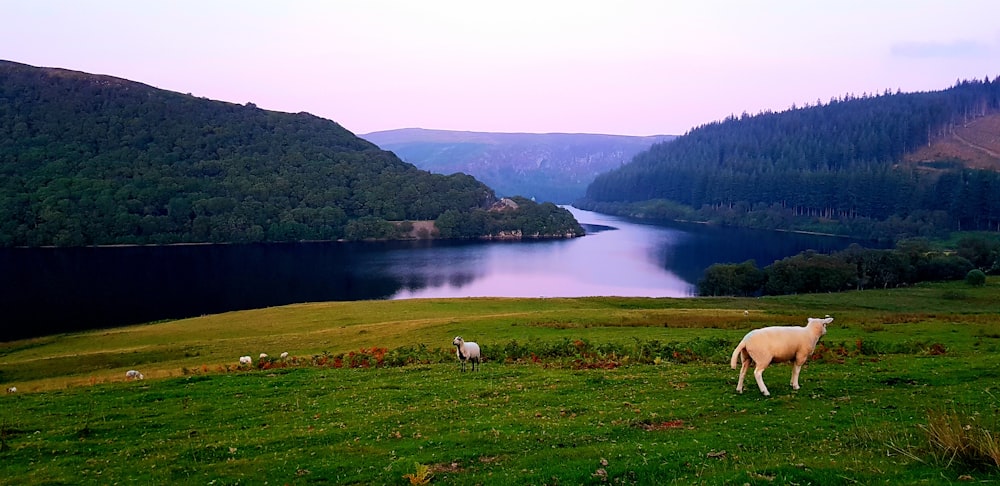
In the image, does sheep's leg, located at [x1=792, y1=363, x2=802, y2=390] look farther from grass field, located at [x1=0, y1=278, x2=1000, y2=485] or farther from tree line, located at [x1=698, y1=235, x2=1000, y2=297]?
tree line, located at [x1=698, y1=235, x2=1000, y2=297]

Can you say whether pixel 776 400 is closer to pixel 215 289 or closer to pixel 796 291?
pixel 796 291

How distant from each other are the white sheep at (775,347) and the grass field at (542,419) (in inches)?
33.2

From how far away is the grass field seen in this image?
446 inches

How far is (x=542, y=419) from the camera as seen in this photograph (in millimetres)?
15969

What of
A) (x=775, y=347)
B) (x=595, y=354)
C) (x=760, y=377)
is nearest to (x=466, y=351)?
(x=595, y=354)

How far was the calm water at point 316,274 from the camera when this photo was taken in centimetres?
8631

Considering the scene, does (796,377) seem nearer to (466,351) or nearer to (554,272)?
(466,351)

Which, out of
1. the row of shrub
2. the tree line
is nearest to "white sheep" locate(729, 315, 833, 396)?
the row of shrub

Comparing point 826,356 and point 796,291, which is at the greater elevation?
point 826,356

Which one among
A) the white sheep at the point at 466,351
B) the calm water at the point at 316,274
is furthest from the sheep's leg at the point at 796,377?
the calm water at the point at 316,274

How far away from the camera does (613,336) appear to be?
117ft

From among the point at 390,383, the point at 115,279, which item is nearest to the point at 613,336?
the point at 390,383

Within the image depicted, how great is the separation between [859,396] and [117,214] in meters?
197

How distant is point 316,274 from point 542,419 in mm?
111680
